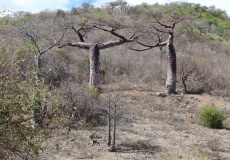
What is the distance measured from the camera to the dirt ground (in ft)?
31.3

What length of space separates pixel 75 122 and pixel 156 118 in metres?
2.81

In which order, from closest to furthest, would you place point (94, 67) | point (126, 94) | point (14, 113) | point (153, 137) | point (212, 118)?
point (14, 113) < point (153, 137) < point (212, 118) < point (126, 94) < point (94, 67)

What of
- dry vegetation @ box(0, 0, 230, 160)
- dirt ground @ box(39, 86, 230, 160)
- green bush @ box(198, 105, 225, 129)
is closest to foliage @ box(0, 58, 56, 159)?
dry vegetation @ box(0, 0, 230, 160)

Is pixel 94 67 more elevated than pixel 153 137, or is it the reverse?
pixel 94 67

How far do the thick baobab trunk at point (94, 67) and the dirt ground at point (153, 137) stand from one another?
80cm

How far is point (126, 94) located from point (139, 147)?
5.27m

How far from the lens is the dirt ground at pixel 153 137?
31.3 feet

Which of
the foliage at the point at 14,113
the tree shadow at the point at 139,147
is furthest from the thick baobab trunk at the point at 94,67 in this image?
the foliage at the point at 14,113

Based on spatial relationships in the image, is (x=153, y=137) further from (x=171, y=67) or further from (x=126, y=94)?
(x=171, y=67)

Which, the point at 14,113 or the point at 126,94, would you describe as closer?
the point at 14,113

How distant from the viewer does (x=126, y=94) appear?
1525 centimetres

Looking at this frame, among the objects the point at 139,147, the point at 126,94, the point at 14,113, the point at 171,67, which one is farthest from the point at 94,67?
the point at 14,113

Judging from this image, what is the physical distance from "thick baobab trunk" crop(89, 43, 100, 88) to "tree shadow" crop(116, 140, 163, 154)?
214 inches

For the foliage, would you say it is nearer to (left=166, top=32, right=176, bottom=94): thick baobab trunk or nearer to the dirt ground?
the dirt ground
